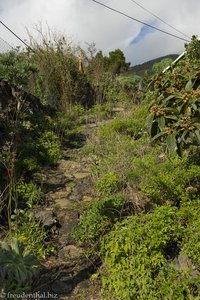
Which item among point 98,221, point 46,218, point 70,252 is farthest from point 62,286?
point 46,218

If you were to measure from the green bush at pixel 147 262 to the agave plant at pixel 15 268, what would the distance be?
574mm

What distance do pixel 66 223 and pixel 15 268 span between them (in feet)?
4.38

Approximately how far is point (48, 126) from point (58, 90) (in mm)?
3212

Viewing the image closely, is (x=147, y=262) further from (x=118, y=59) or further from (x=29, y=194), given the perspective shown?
(x=118, y=59)

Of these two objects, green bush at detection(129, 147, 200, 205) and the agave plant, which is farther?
green bush at detection(129, 147, 200, 205)

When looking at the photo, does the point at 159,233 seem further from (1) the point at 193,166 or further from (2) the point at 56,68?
(2) the point at 56,68

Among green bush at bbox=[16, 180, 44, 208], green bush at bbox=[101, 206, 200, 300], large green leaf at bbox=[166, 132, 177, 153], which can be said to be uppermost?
large green leaf at bbox=[166, 132, 177, 153]

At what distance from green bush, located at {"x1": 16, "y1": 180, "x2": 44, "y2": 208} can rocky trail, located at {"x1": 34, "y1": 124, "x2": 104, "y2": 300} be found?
0.13 meters

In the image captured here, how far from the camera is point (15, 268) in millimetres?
2447

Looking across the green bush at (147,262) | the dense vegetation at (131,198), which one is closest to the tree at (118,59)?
the dense vegetation at (131,198)

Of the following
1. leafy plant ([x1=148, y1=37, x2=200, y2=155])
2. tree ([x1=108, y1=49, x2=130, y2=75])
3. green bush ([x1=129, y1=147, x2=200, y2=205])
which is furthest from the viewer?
A: tree ([x1=108, y1=49, x2=130, y2=75])

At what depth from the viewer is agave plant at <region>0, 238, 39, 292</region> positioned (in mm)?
2389

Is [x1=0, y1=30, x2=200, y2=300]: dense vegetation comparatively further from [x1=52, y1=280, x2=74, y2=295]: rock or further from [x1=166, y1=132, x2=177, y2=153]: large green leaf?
[x1=52, y1=280, x2=74, y2=295]: rock

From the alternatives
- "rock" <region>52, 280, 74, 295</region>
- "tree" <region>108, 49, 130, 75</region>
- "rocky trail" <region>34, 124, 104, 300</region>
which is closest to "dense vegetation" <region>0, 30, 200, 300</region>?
"rocky trail" <region>34, 124, 104, 300</region>
